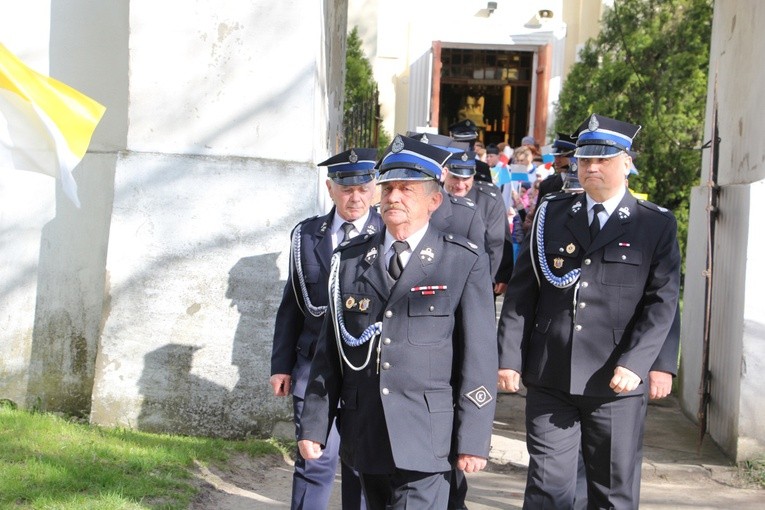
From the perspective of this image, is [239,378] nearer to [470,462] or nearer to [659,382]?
[659,382]

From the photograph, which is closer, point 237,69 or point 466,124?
point 237,69

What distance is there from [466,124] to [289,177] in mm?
2716

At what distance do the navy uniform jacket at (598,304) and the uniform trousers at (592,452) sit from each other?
0.33 ft

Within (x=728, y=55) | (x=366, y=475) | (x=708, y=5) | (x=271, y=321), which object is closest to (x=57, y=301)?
(x=271, y=321)

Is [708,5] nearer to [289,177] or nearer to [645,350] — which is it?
[289,177]

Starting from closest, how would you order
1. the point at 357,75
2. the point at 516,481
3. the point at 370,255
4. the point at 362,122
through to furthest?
the point at 370,255 → the point at 516,481 → the point at 362,122 → the point at 357,75

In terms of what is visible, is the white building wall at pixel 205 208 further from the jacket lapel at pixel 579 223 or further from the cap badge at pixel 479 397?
the cap badge at pixel 479 397

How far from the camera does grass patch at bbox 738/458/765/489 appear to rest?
6617 mm

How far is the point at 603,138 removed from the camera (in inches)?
202

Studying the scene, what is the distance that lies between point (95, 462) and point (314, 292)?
1661mm

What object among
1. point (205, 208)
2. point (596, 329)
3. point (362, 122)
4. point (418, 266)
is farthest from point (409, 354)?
point (362, 122)

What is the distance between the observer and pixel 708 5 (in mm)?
14375

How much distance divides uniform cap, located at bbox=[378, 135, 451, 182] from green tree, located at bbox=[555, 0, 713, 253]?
9495 mm

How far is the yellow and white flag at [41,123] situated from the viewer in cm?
430
